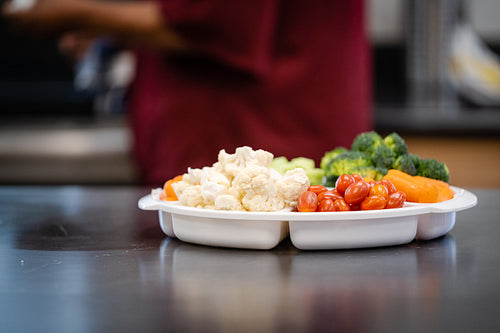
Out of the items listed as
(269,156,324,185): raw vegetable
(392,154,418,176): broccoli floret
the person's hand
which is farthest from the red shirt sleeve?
(392,154,418,176): broccoli floret

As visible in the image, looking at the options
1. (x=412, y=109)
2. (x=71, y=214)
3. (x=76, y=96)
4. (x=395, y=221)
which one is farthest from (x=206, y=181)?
(x=76, y=96)

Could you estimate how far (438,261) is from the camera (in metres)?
0.78

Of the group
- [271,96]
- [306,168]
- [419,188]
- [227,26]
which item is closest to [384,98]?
[271,96]

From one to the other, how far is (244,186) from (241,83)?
1.10 metres

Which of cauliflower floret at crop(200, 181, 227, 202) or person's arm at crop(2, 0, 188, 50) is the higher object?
person's arm at crop(2, 0, 188, 50)

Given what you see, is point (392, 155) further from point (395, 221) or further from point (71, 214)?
point (71, 214)

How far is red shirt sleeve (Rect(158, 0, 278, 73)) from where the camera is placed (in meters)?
1.69

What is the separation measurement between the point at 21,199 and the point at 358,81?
1067mm

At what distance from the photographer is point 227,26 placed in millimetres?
1712

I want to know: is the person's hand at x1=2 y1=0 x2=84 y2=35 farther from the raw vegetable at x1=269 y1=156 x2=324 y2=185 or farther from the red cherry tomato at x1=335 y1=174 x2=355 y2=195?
the red cherry tomato at x1=335 y1=174 x2=355 y2=195

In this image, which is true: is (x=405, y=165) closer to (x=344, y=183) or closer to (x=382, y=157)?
(x=382, y=157)

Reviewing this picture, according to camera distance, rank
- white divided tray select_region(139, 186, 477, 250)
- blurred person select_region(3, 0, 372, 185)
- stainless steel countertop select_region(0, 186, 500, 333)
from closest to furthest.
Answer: stainless steel countertop select_region(0, 186, 500, 333) < white divided tray select_region(139, 186, 477, 250) < blurred person select_region(3, 0, 372, 185)

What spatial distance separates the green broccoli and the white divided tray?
129mm

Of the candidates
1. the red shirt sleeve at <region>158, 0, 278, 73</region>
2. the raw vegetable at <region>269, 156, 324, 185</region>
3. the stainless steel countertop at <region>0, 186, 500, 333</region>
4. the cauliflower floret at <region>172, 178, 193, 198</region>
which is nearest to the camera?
the stainless steel countertop at <region>0, 186, 500, 333</region>
